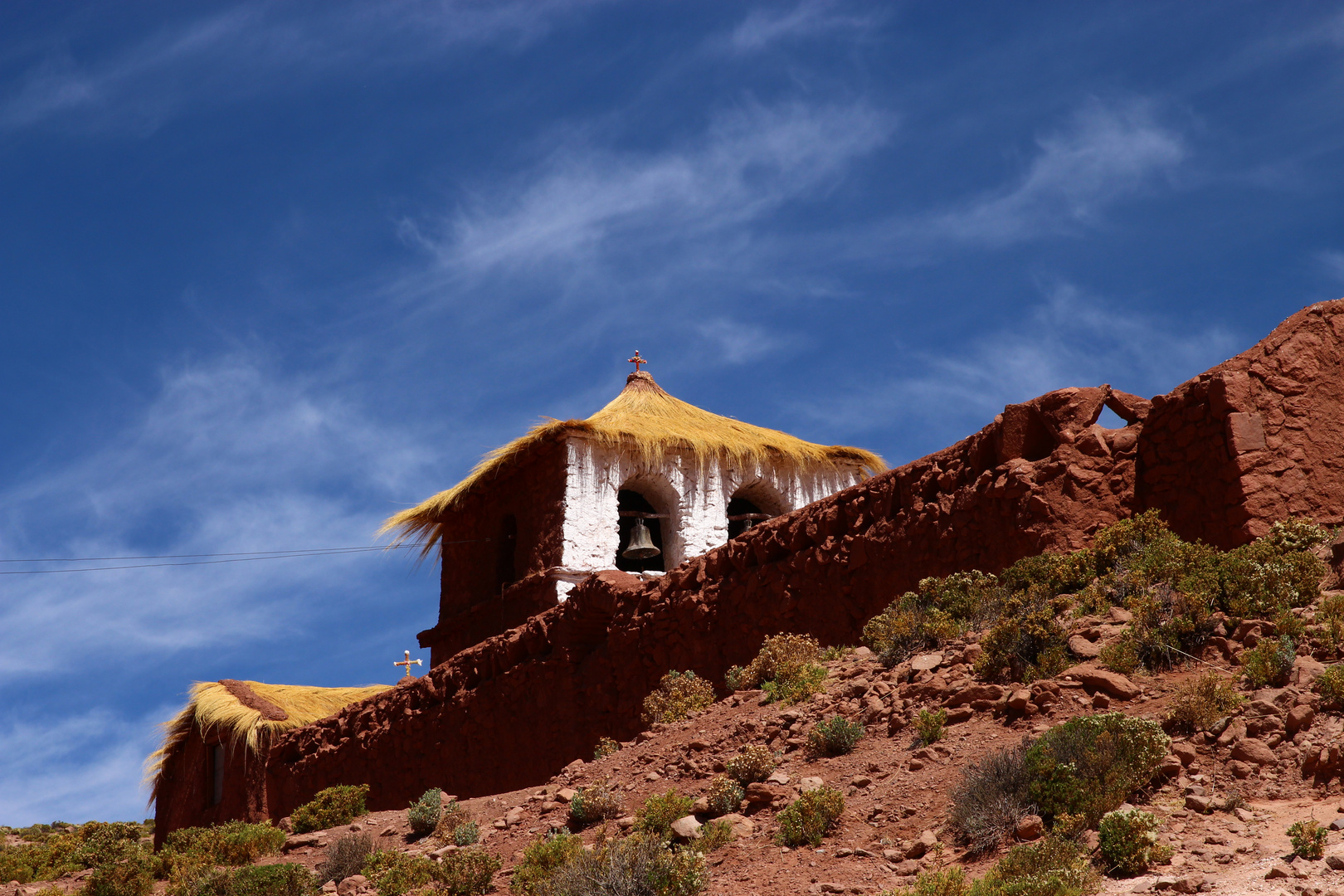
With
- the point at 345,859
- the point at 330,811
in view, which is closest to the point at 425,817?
the point at 345,859

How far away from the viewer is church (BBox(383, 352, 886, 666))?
19.0m

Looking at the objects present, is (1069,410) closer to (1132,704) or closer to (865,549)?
(865,549)

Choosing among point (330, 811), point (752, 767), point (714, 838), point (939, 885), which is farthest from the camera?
point (330, 811)

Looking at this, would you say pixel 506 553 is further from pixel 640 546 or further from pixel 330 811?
pixel 330 811

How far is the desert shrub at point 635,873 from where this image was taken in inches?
265

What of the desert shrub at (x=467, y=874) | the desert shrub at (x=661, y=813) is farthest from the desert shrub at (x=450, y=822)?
the desert shrub at (x=661, y=813)

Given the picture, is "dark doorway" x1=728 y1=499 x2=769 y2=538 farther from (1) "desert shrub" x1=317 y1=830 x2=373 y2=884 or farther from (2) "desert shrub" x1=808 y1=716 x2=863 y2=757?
(2) "desert shrub" x1=808 y1=716 x2=863 y2=757

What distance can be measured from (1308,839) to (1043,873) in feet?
3.51

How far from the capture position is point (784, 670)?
970 centimetres

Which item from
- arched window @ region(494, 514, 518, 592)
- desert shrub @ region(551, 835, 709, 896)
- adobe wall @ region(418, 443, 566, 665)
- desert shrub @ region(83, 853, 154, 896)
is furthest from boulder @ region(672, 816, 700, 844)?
arched window @ region(494, 514, 518, 592)

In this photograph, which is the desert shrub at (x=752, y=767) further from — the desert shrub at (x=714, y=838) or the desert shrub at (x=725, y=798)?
the desert shrub at (x=714, y=838)

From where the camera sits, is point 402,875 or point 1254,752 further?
point 402,875

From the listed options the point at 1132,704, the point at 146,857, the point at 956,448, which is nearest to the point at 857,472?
the point at 956,448

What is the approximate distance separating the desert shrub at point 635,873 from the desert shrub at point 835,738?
4.37 ft
